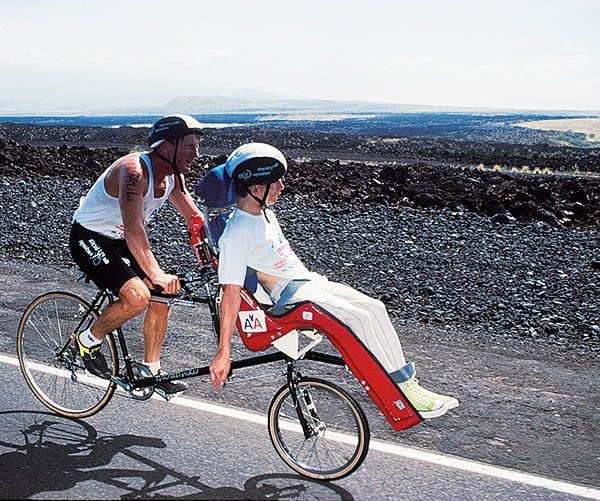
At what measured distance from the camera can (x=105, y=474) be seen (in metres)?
4.35

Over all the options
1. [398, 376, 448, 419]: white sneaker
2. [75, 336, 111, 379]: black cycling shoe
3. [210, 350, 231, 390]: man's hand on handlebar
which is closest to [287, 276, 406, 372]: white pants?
[398, 376, 448, 419]: white sneaker

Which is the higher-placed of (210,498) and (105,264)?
(105,264)

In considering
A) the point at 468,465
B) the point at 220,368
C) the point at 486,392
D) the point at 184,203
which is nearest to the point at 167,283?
the point at 220,368

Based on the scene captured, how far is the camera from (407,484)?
429cm

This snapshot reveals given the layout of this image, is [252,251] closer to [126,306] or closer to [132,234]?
[132,234]

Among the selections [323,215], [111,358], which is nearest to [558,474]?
[111,358]

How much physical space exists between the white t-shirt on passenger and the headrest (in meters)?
0.09

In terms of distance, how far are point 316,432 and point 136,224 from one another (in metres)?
1.67

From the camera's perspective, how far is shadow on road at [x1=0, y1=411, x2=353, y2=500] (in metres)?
4.15

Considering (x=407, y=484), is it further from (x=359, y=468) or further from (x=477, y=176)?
(x=477, y=176)

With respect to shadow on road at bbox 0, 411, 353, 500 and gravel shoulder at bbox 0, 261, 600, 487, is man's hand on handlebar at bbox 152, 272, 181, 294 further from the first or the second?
gravel shoulder at bbox 0, 261, 600, 487

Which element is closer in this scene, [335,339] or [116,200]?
[335,339]

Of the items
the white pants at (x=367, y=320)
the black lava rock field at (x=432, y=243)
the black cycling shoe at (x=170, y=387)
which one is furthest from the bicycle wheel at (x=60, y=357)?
the black lava rock field at (x=432, y=243)

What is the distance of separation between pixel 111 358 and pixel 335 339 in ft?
6.14
